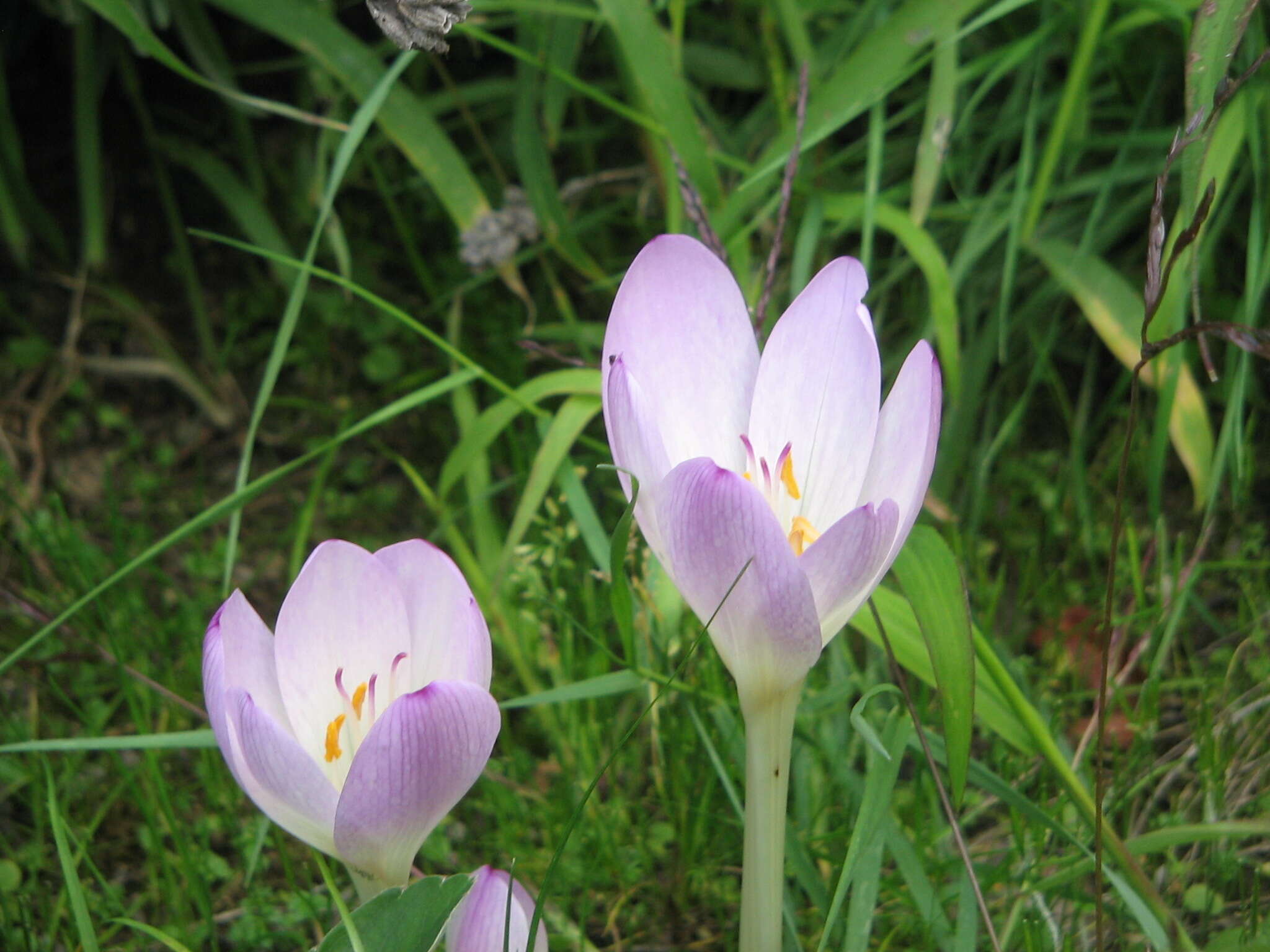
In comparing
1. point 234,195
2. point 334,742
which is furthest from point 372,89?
point 334,742

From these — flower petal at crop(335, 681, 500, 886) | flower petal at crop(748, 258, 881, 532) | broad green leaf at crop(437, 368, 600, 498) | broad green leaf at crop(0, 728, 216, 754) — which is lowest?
flower petal at crop(335, 681, 500, 886)

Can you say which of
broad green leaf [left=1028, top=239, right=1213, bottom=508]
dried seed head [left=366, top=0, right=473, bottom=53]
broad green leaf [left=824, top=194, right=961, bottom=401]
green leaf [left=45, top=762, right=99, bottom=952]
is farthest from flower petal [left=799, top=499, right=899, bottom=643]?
broad green leaf [left=1028, top=239, right=1213, bottom=508]

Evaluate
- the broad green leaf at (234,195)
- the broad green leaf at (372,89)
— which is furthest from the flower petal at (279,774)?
the broad green leaf at (234,195)

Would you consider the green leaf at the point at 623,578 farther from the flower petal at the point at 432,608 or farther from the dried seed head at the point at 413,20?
the dried seed head at the point at 413,20

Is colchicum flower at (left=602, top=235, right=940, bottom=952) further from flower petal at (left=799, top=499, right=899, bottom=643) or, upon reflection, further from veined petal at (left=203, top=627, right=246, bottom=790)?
veined petal at (left=203, top=627, right=246, bottom=790)

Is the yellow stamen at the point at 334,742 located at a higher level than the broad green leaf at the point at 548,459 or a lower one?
lower

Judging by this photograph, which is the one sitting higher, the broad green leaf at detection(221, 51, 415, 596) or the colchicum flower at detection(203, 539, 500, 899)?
the broad green leaf at detection(221, 51, 415, 596)

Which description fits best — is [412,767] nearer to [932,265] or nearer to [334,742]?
[334,742]
